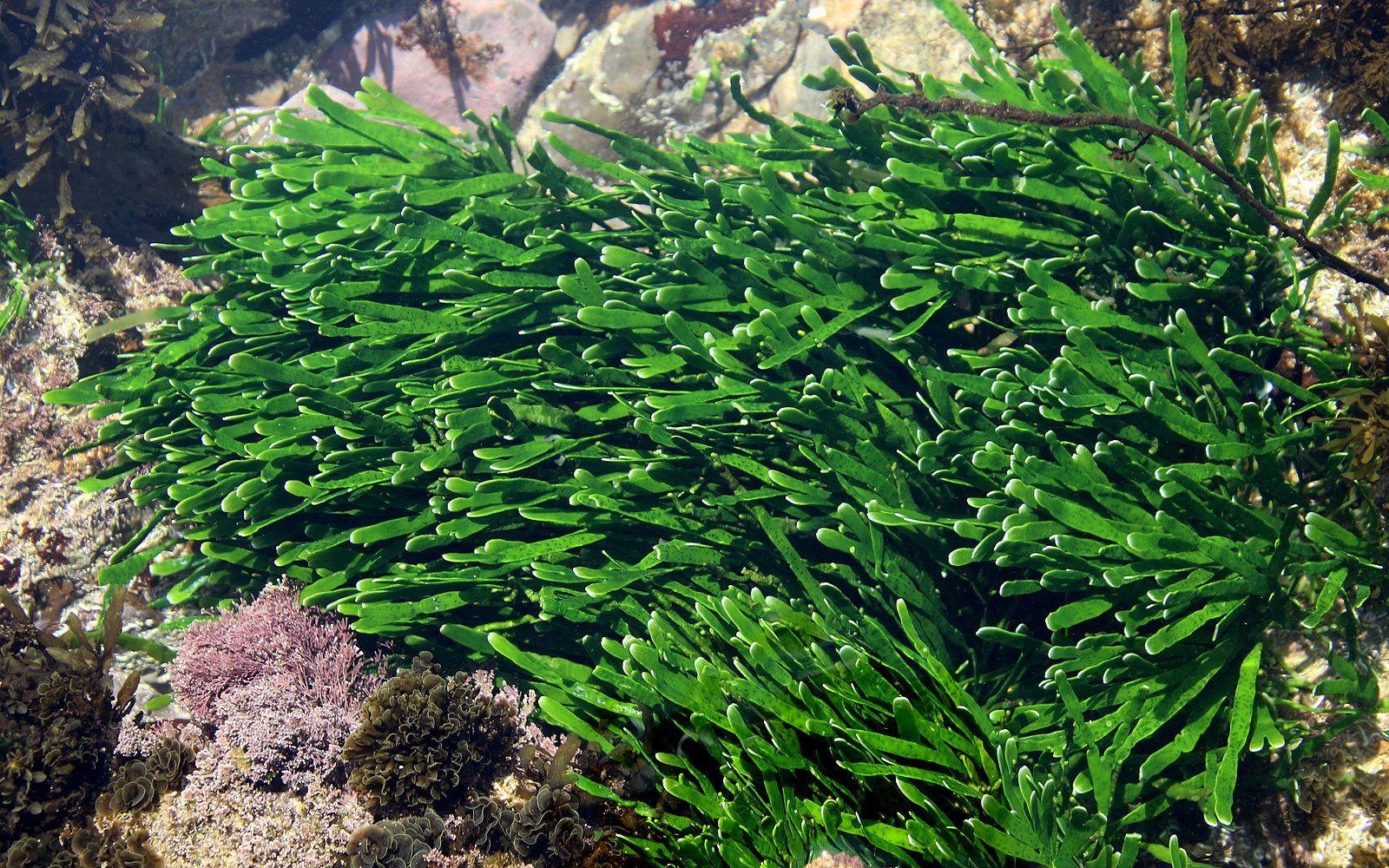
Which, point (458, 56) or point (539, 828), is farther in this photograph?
point (458, 56)

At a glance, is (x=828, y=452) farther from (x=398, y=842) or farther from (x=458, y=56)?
(x=458, y=56)

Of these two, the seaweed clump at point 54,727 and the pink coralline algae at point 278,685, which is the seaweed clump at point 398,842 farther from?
the seaweed clump at point 54,727

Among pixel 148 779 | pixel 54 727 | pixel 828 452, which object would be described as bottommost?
pixel 148 779

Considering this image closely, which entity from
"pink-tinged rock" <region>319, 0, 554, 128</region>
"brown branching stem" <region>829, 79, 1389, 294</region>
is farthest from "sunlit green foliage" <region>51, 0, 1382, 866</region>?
"pink-tinged rock" <region>319, 0, 554, 128</region>

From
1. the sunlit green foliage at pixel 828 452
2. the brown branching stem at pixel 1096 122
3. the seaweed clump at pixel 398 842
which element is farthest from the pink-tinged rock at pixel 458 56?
the seaweed clump at pixel 398 842

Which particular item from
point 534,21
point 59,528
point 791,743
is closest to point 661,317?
point 791,743

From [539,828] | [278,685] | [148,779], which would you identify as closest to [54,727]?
[148,779]

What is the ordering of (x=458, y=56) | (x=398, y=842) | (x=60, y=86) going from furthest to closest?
(x=458, y=56) < (x=60, y=86) < (x=398, y=842)
